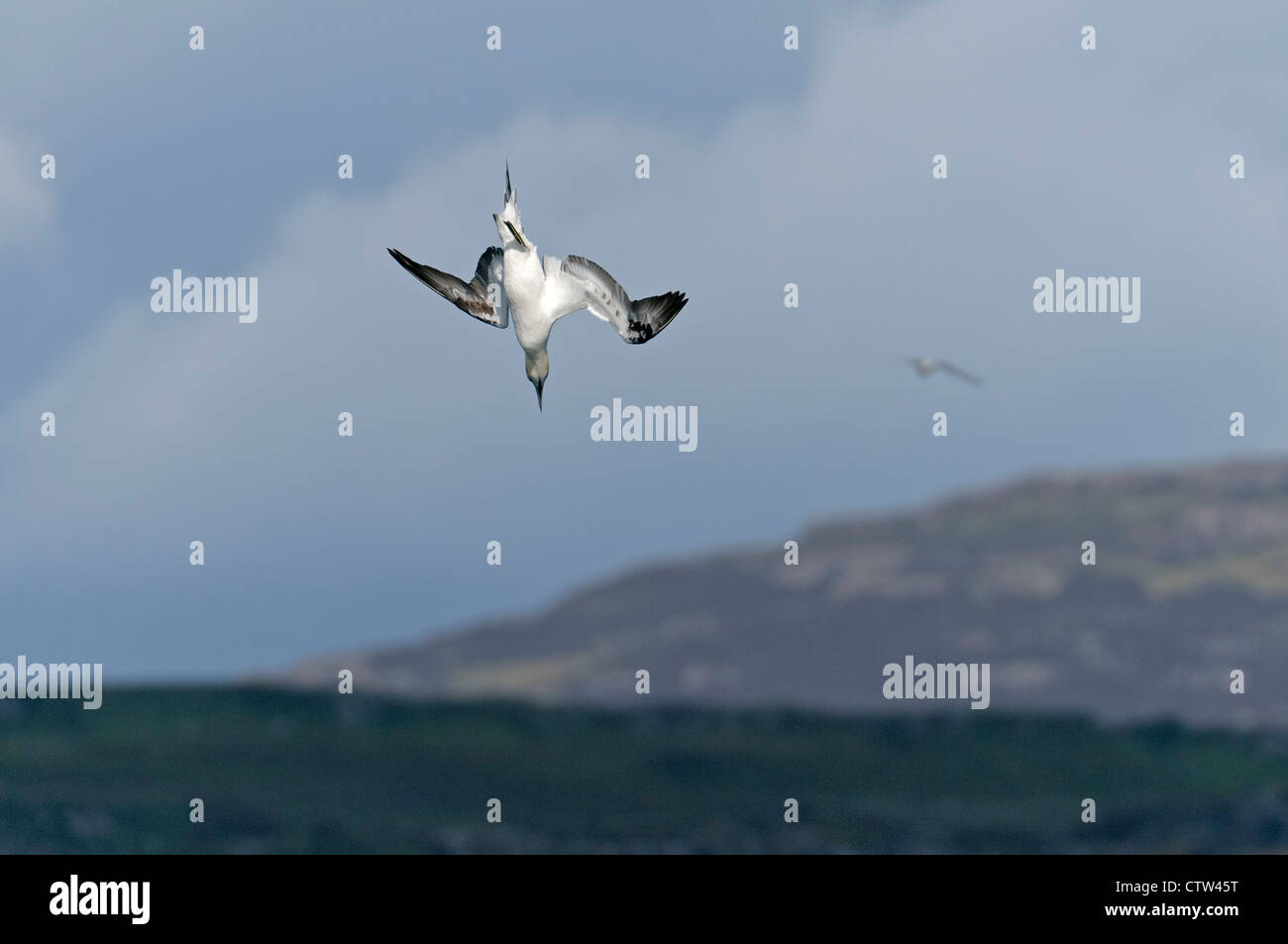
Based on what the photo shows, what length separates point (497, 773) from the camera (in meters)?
163

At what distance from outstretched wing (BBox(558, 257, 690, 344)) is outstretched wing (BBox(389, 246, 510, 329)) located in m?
1.20

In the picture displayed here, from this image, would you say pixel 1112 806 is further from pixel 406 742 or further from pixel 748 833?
pixel 406 742

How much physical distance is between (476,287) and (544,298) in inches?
62.3

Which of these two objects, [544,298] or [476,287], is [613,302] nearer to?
[544,298]

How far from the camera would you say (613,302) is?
23562mm

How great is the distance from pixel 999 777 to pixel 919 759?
933cm

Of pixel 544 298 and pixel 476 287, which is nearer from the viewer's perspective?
pixel 544 298

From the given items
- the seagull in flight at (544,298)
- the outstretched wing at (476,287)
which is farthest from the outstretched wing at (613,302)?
the outstretched wing at (476,287)

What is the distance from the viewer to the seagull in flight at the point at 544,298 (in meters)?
23.2

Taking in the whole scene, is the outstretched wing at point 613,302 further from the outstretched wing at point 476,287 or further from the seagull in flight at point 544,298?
the outstretched wing at point 476,287

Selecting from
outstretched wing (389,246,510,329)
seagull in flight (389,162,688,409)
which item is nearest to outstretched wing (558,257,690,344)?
seagull in flight (389,162,688,409)

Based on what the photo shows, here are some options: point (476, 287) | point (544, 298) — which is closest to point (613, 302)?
point (544, 298)

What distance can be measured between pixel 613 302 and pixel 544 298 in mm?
1007
